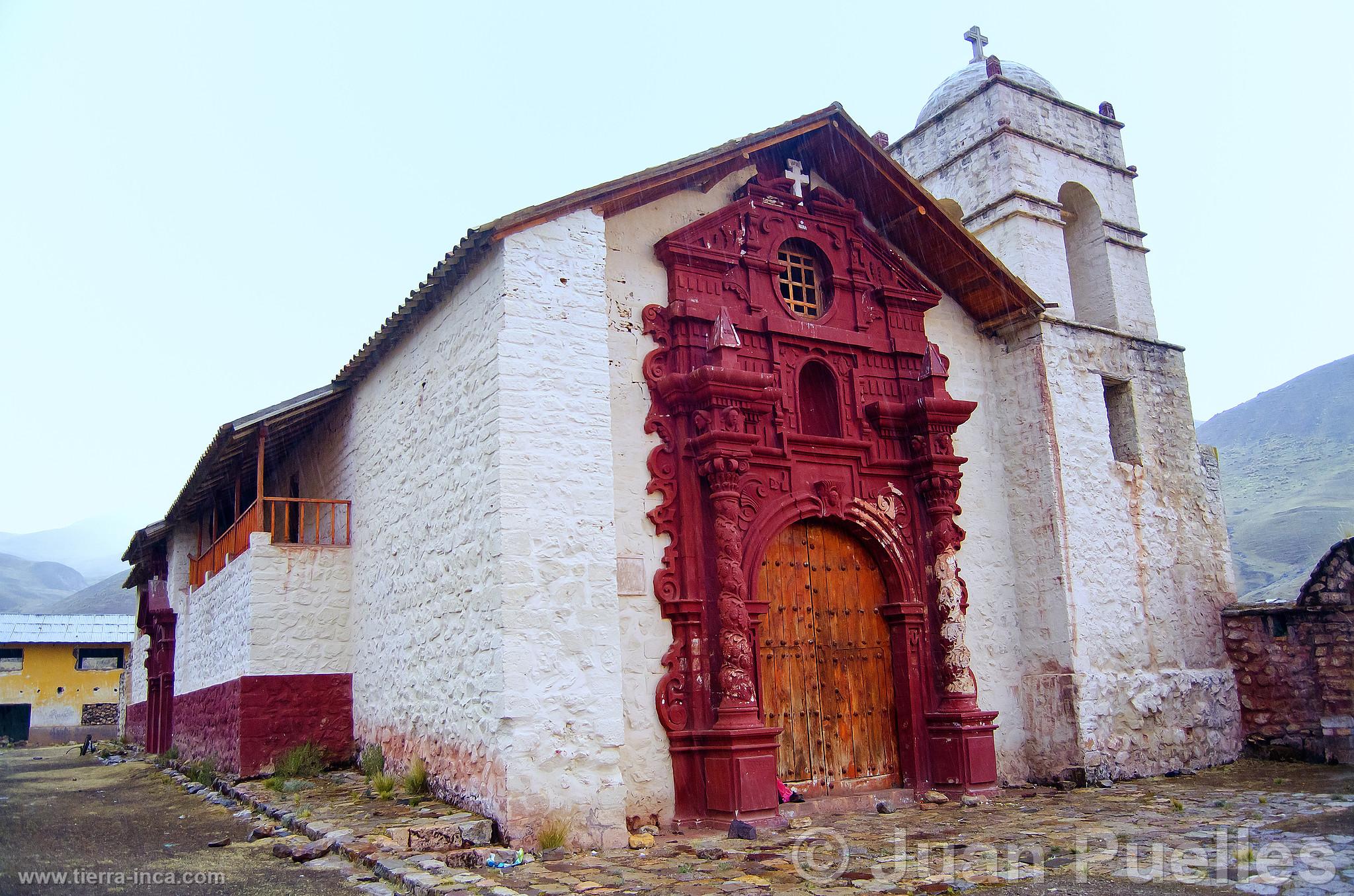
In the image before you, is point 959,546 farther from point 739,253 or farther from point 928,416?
point 739,253

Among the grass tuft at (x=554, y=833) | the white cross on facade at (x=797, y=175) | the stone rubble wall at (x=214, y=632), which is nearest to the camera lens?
the grass tuft at (x=554, y=833)

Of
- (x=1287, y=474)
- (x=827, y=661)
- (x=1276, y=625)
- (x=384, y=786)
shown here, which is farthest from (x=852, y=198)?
(x=1287, y=474)

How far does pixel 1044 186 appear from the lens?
12.4 meters

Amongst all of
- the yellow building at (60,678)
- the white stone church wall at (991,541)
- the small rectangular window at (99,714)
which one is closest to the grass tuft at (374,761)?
the white stone church wall at (991,541)

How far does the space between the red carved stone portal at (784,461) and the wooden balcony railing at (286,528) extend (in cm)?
486

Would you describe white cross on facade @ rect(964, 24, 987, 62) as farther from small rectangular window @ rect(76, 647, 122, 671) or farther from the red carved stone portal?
small rectangular window @ rect(76, 647, 122, 671)

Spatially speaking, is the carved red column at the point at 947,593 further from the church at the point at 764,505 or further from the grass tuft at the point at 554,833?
the grass tuft at the point at 554,833

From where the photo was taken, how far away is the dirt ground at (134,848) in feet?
20.6

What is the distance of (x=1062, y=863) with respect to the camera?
6.37m

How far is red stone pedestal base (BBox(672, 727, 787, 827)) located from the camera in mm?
8102

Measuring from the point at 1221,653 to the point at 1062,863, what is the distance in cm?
648

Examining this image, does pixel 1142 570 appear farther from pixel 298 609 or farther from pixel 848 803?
pixel 298 609

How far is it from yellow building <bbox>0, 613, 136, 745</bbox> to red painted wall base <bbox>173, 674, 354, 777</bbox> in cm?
2114

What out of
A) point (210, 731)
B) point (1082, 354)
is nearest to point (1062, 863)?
point (1082, 354)
